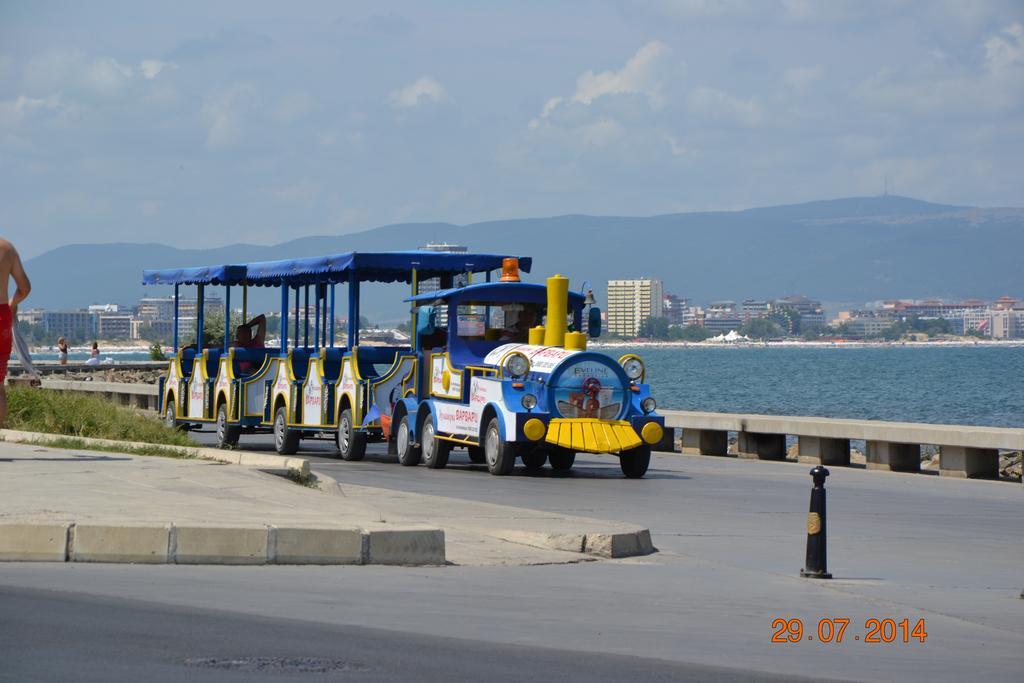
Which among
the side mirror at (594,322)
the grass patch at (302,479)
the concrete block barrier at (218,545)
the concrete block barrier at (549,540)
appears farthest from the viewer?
the side mirror at (594,322)

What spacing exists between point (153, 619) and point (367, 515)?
14.0ft

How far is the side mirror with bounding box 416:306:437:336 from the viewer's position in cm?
2369

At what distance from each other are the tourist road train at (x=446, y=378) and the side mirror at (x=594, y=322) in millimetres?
21

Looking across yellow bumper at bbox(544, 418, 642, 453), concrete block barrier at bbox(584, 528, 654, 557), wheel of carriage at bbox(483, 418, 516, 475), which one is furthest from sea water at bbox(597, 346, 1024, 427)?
concrete block barrier at bbox(584, 528, 654, 557)

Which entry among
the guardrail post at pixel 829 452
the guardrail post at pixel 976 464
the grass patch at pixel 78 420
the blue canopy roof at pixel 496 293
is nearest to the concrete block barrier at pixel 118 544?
the grass patch at pixel 78 420

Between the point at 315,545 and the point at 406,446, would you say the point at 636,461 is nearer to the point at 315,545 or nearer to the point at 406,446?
the point at 406,446

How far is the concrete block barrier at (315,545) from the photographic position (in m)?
11.2

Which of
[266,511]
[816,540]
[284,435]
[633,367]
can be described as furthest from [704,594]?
[284,435]

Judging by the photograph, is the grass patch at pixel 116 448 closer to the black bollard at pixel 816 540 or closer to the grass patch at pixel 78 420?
the grass patch at pixel 78 420

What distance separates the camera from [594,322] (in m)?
24.0

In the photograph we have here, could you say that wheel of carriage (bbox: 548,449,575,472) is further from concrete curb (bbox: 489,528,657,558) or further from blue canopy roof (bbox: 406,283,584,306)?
concrete curb (bbox: 489,528,657,558)

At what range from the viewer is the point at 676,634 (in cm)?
933

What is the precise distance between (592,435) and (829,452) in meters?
6.15

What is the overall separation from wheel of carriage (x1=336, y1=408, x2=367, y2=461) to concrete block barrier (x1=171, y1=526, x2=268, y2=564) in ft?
45.2
